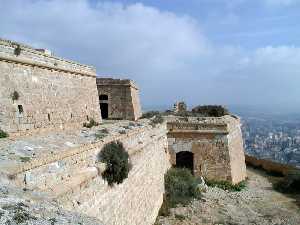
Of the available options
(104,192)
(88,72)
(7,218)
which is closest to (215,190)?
(88,72)

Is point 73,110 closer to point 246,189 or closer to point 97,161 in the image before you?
point 97,161

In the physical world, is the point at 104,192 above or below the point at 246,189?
above

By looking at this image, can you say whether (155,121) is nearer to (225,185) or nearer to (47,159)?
(225,185)

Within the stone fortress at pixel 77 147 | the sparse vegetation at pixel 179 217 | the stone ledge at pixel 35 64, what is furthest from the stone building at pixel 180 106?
the sparse vegetation at pixel 179 217

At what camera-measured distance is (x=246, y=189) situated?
20.9m

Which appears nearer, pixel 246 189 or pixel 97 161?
pixel 97 161

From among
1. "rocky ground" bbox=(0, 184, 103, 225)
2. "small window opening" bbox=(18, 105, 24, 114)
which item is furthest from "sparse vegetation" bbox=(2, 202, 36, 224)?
"small window opening" bbox=(18, 105, 24, 114)

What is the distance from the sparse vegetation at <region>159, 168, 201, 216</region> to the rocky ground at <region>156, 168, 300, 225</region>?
32cm

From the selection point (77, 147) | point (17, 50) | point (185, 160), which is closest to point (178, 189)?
point (185, 160)

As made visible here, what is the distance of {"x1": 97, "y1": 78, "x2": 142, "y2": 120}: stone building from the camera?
26.9 metres

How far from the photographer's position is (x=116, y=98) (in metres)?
27.1

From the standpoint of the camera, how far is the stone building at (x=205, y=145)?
21.0 metres

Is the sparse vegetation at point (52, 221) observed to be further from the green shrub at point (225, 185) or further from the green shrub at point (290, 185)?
the green shrub at point (290, 185)

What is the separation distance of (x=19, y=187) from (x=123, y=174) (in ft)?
14.4
